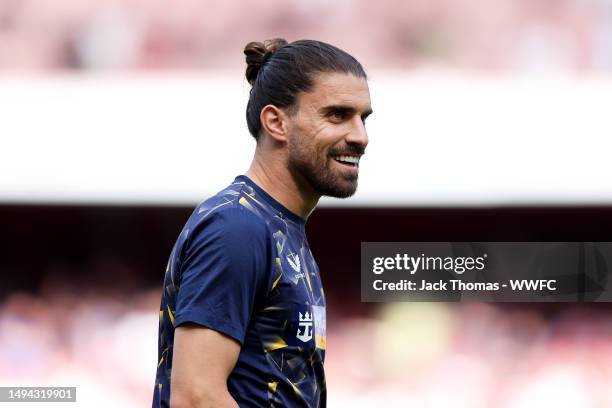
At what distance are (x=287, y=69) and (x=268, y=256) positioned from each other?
0.44 m

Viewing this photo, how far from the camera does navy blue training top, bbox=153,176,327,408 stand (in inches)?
69.7

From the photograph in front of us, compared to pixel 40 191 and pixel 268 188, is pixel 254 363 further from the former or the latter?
pixel 40 191

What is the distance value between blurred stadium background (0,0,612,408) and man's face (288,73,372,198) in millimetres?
2187

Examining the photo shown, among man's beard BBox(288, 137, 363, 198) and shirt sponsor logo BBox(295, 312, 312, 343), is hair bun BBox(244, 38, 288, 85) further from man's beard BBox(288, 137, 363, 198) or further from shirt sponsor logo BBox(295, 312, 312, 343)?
shirt sponsor logo BBox(295, 312, 312, 343)

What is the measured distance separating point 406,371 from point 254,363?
8.65 ft

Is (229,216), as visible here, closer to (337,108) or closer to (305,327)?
(305,327)

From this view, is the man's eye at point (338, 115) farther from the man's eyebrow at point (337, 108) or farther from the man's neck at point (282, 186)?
the man's neck at point (282, 186)

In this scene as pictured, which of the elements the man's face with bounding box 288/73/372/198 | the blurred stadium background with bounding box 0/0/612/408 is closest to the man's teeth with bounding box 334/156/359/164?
the man's face with bounding box 288/73/372/198

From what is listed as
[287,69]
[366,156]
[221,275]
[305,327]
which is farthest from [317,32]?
[221,275]

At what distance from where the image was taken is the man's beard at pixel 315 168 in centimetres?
205

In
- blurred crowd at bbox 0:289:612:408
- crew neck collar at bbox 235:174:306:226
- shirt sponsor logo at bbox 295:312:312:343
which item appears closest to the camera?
shirt sponsor logo at bbox 295:312:312:343

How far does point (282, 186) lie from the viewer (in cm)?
207

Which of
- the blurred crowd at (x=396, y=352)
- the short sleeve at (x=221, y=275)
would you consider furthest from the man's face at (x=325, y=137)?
the blurred crowd at (x=396, y=352)

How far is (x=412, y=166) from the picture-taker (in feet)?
14.0
